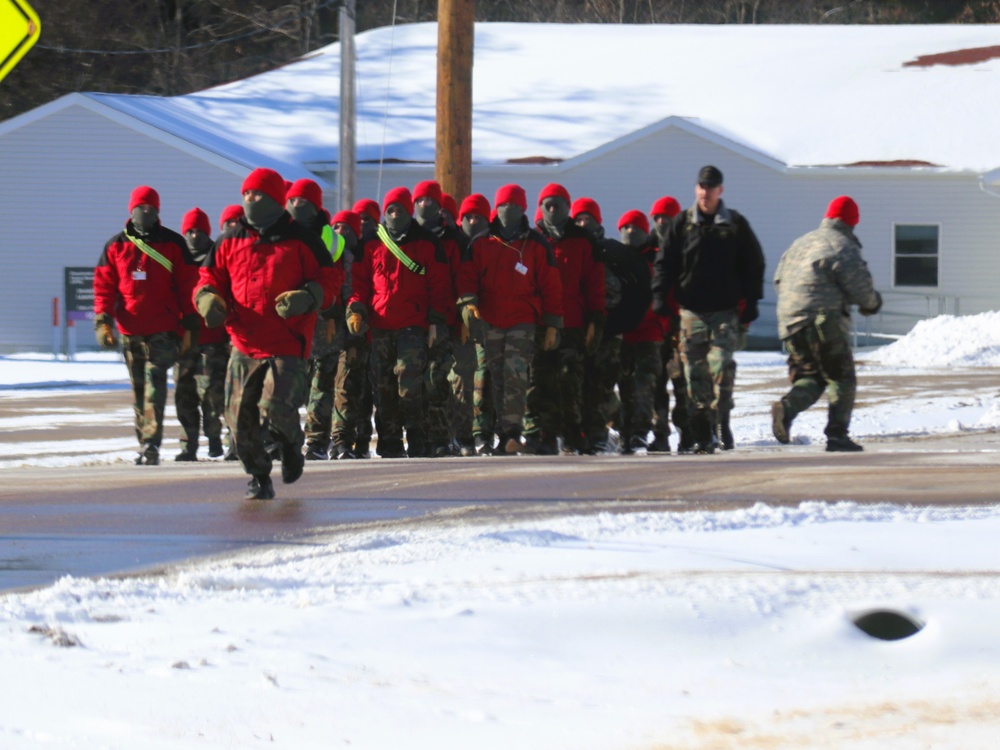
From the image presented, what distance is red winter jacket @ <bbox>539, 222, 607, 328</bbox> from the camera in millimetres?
12875

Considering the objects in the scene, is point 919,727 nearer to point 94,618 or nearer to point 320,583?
point 320,583

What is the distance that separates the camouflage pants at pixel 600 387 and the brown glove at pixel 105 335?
12.0ft

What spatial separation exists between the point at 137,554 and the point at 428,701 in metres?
2.60

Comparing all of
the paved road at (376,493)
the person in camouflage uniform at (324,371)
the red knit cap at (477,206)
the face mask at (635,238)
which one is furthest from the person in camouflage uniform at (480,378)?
the paved road at (376,493)

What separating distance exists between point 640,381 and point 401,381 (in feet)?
6.63

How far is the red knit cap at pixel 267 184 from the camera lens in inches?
323

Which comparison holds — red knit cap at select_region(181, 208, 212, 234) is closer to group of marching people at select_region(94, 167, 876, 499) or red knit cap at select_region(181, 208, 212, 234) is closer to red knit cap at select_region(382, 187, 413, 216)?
group of marching people at select_region(94, 167, 876, 499)

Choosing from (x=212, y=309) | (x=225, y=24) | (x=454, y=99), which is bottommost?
(x=212, y=309)

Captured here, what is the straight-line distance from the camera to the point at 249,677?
5191mm

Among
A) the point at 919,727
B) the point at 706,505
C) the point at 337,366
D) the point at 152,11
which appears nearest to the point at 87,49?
the point at 152,11

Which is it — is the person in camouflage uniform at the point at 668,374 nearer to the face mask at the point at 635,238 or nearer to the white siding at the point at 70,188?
the face mask at the point at 635,238

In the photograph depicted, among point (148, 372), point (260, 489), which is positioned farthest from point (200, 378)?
point (260, 489)

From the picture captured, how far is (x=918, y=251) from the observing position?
32.7 m

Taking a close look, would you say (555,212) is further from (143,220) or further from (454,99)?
(454,99)
